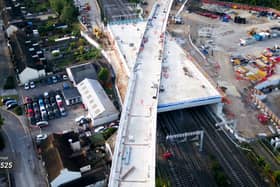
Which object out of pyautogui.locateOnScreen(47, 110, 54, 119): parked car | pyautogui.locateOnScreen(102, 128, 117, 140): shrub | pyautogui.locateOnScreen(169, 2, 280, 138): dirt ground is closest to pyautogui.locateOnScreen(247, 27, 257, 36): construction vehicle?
pyautogui.locateOnScreen(169, 2, 280, 138): dirt ground

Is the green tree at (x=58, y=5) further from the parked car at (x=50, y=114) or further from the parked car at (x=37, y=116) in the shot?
the parked car at (x=37, y=116)

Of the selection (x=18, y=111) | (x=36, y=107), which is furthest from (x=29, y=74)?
(x=18, y=111)

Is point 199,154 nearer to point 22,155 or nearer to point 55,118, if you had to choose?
point 55,118

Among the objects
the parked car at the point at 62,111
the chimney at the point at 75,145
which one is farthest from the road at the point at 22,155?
the parked car at the point at 62,111

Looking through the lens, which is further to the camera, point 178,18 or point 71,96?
point 178,18

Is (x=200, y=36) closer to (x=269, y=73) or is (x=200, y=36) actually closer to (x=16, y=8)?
(x=269, y=73)
